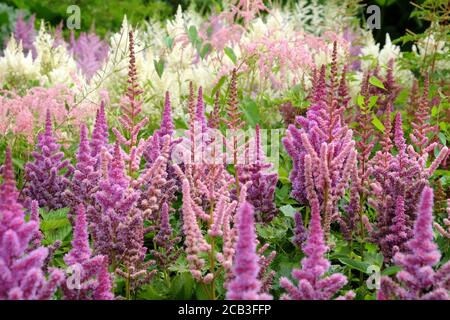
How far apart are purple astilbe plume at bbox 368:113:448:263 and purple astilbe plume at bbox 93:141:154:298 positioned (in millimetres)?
824

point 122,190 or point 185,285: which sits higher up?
point 122,190

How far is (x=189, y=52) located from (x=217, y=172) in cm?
289

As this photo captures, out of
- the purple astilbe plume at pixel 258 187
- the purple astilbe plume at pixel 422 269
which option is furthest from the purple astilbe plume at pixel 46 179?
the purple astilbe plume at pixel 422 269

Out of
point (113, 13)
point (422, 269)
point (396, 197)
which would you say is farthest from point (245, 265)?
point (113, 13)

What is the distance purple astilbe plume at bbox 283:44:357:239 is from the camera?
246cm

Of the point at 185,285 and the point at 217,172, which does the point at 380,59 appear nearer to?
the point at 217,172

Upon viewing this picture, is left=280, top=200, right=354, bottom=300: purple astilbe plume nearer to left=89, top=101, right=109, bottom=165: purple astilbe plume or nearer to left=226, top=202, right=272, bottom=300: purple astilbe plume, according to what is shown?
left=226, top=202, right=272, bottom=300: purple astilbe plume

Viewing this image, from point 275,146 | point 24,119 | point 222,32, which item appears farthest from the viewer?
point 222,32

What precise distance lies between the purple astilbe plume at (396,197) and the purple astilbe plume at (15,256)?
1.16 m

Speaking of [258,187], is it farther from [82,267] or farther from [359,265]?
[82,267]

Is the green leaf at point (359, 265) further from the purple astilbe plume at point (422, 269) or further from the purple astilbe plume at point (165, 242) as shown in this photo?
the purple astilbe plume at point (165, 242)
